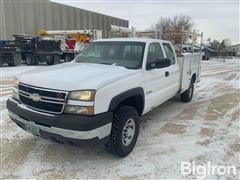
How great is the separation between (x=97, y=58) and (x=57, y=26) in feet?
95.3

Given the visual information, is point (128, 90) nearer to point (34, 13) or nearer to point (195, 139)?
point (195, 139)

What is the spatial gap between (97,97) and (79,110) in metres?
0.29

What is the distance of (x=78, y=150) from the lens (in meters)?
4.16

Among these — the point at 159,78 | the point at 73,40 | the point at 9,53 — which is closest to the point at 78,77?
the point at 159,78

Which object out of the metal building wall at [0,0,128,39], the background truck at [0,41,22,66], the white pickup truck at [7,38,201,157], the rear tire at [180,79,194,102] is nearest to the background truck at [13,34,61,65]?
the background truck at [0,41,22,66]

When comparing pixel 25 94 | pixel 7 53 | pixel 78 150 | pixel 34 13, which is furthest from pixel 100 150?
pixel 34 13

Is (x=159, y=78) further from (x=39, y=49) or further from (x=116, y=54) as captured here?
(x=39, y=49)

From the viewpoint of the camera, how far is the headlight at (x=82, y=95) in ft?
10.5

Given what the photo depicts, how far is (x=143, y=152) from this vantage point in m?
4.10

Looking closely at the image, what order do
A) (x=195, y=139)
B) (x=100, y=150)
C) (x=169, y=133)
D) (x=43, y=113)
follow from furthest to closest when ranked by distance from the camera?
(x=169, y=133) → (x=195, y=139) → (x=100, y=150) → (x=43, y=113)

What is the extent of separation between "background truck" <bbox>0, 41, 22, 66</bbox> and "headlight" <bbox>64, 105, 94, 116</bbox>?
18217 mm

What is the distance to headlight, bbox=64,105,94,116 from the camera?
3193mm

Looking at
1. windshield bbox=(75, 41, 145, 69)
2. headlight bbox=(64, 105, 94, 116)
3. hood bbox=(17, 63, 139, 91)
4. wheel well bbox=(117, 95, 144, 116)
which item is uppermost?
windshield bbox=(75, 41, 145, 69)

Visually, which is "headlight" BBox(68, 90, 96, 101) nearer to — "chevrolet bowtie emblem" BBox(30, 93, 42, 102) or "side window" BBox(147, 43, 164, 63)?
"chevrolet bowtie emblem" BBox(30, 93, 42, 102)
